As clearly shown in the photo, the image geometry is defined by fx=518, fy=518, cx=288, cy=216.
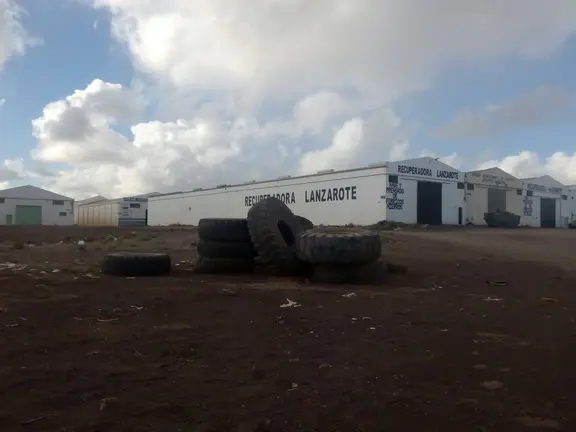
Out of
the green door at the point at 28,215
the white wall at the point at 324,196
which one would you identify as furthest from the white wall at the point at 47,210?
the white wall at the point at 324,196

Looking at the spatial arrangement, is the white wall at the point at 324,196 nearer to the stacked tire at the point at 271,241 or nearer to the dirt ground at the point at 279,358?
the stacked tire at the point at 271,241

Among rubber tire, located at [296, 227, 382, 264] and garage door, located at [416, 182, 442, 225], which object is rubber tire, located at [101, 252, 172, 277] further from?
garage door, located at [416, 182, 442, 225]

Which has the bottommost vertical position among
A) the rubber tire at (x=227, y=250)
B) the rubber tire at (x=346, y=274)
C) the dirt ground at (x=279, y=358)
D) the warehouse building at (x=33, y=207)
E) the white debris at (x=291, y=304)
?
the dirt ground at (x=279, y=358)

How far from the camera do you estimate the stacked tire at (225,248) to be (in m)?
9.75

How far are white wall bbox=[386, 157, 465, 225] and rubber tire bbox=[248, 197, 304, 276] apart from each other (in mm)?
23760

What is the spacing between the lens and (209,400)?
329 cm

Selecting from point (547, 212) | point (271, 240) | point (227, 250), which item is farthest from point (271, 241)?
point (547, 212)

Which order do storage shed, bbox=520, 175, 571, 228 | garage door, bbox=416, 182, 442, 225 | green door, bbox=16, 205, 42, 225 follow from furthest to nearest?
green door, bbox=16, 205, 42, 225 < storage shed, bbox=520, 175, 571, 228 < garage door, bbox=416, 182, 442, 225

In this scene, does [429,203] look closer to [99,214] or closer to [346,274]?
[346,274]

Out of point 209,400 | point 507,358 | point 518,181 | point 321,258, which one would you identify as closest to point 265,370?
point 209,400

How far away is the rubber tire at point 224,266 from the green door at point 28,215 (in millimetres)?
53195

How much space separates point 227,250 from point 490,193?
38418mm

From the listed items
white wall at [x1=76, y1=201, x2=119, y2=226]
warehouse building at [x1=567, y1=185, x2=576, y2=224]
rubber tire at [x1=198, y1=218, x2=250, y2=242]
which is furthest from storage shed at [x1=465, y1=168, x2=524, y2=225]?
white wall at [x1=76, y1=201, x2=119, y2=226]

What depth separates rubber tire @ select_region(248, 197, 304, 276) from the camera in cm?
939
